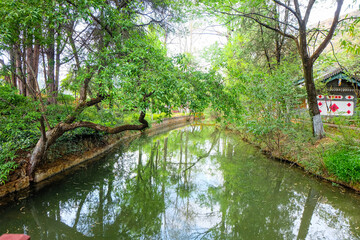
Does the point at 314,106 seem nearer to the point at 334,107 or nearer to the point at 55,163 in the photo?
the point at 334,107

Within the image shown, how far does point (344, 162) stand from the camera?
5453 millimetres

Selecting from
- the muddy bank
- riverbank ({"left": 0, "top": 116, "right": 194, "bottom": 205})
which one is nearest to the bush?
the muddy bank

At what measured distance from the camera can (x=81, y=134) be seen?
25.3ft

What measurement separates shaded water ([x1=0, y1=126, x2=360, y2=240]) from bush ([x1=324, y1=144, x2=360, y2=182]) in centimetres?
46

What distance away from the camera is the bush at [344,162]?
525cm

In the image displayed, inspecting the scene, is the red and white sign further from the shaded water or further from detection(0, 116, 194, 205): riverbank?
detection(0, 116, 194, 205): riverbank

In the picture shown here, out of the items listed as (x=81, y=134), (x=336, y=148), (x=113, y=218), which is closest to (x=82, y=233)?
(x=113, y=218)

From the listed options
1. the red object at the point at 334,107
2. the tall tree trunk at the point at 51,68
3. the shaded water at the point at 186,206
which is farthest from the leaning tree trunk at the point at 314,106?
the tall tree trunk at the point at 51,68

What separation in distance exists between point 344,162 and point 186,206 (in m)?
4.51

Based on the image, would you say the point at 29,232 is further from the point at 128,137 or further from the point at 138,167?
the point at 128,137

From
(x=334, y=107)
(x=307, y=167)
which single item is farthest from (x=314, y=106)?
(x=334, y=107)

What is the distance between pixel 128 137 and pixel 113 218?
927 centimetres

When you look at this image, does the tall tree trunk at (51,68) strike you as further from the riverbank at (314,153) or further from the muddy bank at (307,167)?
the muddy bank at (307,167)

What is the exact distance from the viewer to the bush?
525 centimetres
